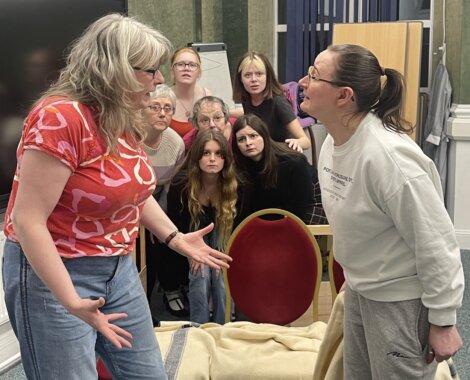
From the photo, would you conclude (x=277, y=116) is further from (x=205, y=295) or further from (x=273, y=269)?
(x=273, y=269)

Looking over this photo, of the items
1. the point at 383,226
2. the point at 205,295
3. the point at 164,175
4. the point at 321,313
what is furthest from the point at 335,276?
the point at 164,175

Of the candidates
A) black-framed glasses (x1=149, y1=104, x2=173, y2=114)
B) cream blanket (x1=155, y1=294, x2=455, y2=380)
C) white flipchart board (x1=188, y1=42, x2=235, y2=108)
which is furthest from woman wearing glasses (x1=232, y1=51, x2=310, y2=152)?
cream blanket (x1=155, y1=294, x2=455, y2=380)

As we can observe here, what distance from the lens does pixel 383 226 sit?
1.44 m

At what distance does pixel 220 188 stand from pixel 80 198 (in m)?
1.81

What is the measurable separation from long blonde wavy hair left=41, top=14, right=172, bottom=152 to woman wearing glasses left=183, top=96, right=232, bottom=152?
198 centimetres

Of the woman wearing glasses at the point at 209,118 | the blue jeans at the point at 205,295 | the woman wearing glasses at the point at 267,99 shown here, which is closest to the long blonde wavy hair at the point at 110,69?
the blue jeans at the point at 205,295

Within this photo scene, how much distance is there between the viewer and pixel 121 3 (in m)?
3.54

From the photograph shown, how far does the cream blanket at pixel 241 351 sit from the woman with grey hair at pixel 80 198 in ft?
2.65

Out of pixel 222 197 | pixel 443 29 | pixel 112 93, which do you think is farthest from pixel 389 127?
pixel 443 29

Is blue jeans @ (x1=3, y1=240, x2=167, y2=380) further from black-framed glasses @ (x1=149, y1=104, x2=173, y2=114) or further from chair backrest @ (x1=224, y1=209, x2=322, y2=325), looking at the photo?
black-framed glasses @ (x1=149, y1=104, x2=173, y2=114)

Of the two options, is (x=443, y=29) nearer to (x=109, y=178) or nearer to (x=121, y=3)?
(x=121, y=3)

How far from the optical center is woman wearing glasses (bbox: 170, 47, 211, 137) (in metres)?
3.70

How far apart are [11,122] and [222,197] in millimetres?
1020

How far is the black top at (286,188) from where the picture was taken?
321 centimetres
